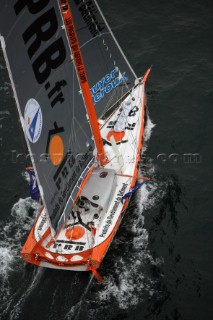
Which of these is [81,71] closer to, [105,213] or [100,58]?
[100,58]

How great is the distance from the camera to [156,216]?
1309 inches

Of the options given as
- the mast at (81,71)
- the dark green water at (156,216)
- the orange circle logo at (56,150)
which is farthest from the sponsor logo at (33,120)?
the dark green water at (156,216)

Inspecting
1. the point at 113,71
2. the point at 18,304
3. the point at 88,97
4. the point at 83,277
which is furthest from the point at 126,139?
the point at 18,304

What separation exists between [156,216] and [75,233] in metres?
6.03

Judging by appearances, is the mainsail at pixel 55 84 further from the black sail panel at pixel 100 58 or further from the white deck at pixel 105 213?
the white deck at pixel 105 213

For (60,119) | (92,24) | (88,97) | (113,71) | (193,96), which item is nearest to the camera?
(60,119)

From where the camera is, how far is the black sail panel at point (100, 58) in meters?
30.8

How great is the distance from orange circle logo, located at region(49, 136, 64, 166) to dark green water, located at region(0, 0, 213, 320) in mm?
7446

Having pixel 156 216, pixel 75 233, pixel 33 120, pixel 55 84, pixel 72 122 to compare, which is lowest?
pixel 156 216

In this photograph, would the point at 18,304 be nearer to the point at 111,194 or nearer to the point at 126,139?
the point at 111,194

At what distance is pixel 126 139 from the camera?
118ft

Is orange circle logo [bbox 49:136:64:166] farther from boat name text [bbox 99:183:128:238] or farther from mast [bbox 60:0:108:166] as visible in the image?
boat name text [bbox 99:183:128:238]

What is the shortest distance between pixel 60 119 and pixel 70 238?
7.31m

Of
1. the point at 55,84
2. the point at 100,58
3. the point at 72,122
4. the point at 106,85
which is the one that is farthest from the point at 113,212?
the point at 100,58
